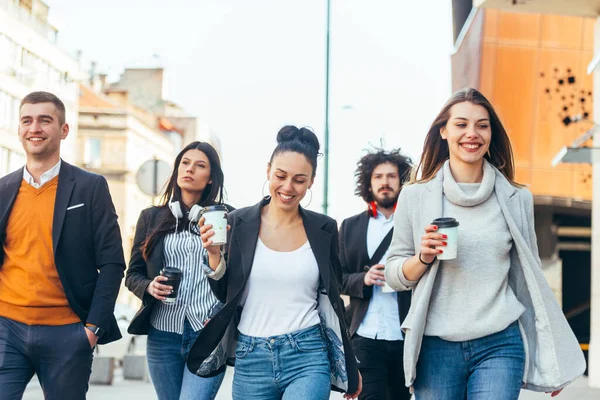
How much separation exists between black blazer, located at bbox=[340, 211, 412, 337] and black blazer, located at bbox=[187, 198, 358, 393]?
194 centimetres

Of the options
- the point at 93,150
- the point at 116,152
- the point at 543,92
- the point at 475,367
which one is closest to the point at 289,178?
the point at 475,367

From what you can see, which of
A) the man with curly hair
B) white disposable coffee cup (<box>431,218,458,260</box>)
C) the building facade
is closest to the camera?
white disposable coffee cup (<box>431,218,458,260</box>)

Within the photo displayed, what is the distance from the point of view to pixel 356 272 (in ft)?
26.1

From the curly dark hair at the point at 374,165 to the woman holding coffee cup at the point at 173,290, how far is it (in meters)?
1.67

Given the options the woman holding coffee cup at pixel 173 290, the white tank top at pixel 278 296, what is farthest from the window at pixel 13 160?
the white tank top at pixel 278 296

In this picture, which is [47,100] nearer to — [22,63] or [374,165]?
[374,165]

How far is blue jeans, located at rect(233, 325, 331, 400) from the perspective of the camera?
5258mm

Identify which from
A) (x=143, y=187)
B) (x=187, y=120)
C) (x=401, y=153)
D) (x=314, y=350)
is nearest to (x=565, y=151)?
(x=143, y=187)

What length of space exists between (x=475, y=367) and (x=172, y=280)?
86.0 inches

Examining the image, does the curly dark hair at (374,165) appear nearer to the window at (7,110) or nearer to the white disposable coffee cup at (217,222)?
the white disposable coffee cup at (217,222)

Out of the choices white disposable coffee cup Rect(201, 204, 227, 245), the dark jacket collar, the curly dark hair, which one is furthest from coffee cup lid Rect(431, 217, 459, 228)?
the curly dark hair

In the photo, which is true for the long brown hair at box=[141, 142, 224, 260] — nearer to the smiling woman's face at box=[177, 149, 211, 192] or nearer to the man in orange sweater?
the smiling woman's face at box=[177, 149, 211, 192]

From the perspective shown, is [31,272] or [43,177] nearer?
[31,272]

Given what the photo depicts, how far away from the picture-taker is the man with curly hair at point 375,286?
739cm
